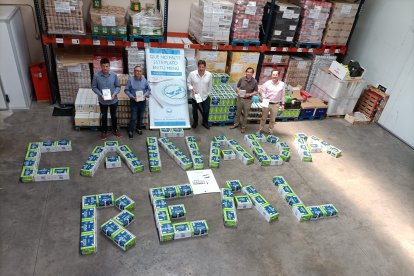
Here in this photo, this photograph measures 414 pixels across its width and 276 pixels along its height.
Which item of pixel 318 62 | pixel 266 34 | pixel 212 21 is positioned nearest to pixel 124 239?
pixel 212 21

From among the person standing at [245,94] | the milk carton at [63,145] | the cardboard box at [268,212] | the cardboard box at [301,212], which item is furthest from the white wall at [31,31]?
the cardboard box at [301,212]

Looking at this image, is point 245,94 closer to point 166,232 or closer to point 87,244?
point 166,232

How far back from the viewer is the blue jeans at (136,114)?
7.22 m

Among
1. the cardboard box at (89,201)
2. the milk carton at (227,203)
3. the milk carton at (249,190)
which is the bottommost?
the milk carton at (249,190)

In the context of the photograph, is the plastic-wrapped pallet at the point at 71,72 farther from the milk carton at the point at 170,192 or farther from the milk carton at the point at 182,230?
the milk carton at the point at 182,230

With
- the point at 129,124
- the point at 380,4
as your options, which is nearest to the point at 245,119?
the point at 129,124

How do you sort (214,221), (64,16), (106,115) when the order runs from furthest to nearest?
1. (64,16)
2. (106,115)
3. (214,221)

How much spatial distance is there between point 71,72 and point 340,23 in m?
7.75

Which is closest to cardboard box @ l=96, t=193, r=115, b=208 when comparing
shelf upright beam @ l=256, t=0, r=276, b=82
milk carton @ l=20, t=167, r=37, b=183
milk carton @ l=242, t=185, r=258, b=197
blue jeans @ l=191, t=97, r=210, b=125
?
milk carton @ l=20, t=167, r=37, b=183

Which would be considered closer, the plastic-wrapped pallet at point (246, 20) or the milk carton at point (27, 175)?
the milk carton at point (27, 175)

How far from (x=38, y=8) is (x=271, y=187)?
22.2 feet

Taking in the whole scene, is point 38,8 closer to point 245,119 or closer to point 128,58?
point 128,58

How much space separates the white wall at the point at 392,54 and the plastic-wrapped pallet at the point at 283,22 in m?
2.64

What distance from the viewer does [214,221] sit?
556cm
